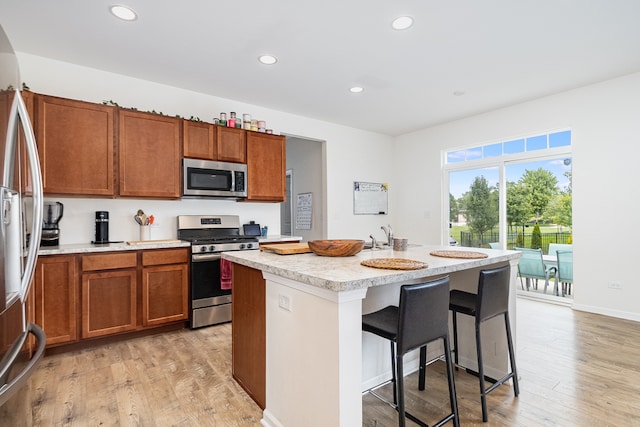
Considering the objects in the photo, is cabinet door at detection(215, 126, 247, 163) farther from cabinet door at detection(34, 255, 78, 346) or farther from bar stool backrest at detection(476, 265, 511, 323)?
bar stool backrest at detection(476, 265, 511, 323)

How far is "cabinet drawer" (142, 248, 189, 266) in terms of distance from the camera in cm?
312

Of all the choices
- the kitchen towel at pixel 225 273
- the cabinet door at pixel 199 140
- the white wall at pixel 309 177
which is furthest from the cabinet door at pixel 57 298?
the white wall at pixel 309 177

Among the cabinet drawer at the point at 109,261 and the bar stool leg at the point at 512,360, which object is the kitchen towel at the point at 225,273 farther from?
the bar stool leg at the point at 512,360

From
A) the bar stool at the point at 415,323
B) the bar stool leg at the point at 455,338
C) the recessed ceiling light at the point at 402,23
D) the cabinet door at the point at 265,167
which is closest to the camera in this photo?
Result: the bar stool at the point at 415,323

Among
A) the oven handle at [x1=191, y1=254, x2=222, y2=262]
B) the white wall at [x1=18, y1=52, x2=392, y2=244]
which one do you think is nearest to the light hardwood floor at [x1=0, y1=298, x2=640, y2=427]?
the oven handle at [x1=191, y1=254, x2=222, y2=262]

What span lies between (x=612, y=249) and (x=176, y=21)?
503 cm

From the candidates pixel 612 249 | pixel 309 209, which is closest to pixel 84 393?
pixel 309 209

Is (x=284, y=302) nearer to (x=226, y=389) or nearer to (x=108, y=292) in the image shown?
(x=226, y=389)

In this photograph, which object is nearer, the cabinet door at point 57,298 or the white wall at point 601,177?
the cabinet door at point 57,298

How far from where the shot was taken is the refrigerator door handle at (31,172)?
3.95 feet

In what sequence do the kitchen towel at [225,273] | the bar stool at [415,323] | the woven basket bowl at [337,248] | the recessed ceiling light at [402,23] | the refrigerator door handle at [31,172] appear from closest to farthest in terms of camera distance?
the refrigerator door handle at [31,172] → the bar stool at [415,323] → the woven basket bowl at [337,248] → the recessed ceiling light at [402,23] → the kitchen towel at [225,273]

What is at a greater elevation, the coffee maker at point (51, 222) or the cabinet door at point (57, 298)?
the coffee maker at point (51, 222)

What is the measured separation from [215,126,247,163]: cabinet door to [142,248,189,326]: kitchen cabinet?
47.9 inches

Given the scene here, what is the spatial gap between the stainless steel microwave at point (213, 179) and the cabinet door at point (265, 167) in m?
0.13
